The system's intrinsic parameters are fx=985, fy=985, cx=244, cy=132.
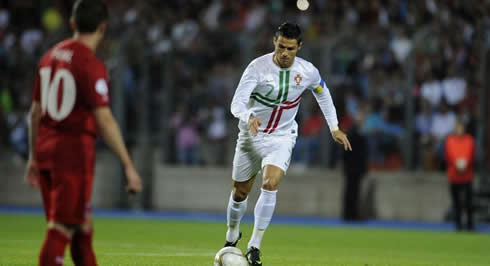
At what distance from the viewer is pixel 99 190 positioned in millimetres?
25484

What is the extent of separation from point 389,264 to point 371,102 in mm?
11195

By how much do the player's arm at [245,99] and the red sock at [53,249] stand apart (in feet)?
11.1

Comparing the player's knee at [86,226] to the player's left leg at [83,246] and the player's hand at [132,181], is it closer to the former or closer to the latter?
the player's left leg at [83,246]

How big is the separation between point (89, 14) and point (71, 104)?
1.95 ft

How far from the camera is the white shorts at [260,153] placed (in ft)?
32.9

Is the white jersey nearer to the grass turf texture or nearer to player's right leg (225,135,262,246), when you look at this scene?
player's right leg (225,135,262,246)

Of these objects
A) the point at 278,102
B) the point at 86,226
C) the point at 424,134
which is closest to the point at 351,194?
the point at 424,134

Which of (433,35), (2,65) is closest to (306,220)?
(433,35)

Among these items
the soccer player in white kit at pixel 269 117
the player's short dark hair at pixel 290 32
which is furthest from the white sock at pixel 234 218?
the player's short dark hair at pixel 290 32

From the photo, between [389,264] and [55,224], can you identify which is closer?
[55,224]

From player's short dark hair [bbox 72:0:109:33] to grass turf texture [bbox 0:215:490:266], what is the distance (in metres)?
4.16

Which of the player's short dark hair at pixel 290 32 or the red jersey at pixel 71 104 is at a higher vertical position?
the player's short dark hair at pixel 290 32

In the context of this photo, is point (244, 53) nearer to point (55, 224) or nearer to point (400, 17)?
point (400, 17)

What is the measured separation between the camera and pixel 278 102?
1018cm
